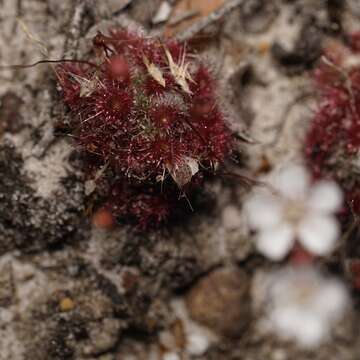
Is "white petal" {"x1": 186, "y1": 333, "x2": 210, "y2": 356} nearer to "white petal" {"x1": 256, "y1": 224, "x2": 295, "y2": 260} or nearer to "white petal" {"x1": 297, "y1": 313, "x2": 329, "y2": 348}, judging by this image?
"white petal" {"x1": 297, "y1": 313, "x2": 329, "y2": 348}

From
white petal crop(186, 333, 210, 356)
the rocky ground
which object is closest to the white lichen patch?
the rocky ground

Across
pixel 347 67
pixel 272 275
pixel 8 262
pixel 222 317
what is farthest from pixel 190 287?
pixel 347 67

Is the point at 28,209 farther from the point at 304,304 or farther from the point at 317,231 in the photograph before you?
the point at 304,304

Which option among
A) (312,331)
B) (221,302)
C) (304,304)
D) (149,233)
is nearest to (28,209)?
(149,233)

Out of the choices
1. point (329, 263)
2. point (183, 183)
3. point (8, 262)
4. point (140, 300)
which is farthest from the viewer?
point (329, 263)

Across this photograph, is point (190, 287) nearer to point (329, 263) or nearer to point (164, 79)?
point (329, 263)

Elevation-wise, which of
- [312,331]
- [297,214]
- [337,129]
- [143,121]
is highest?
[143,121]
